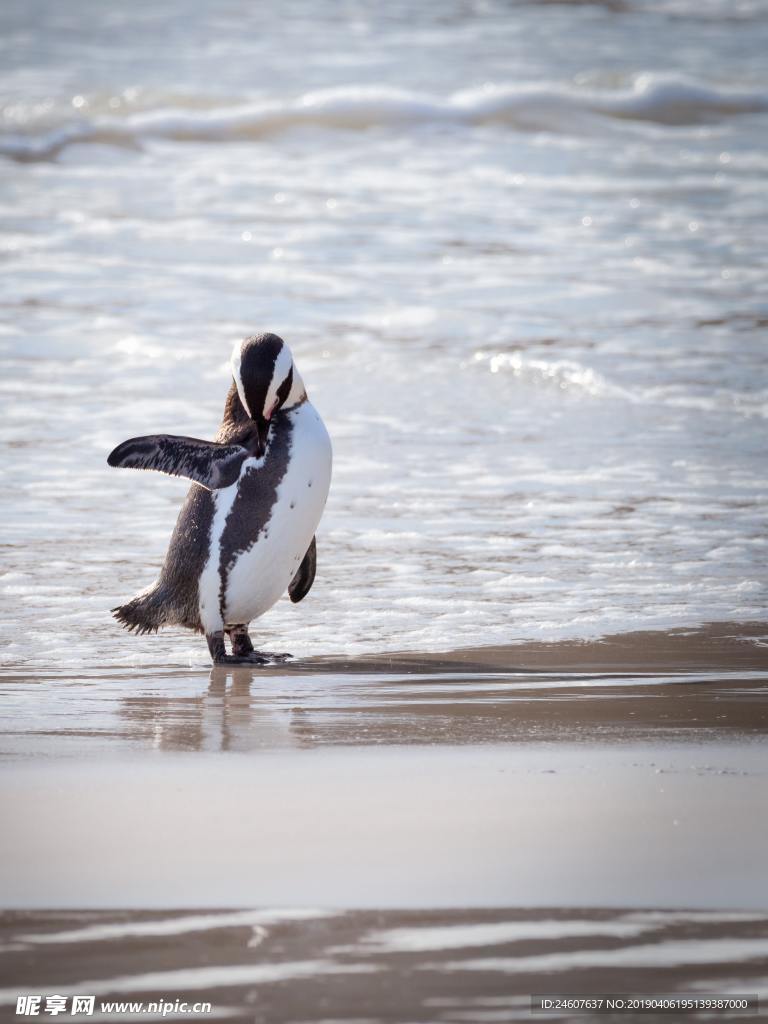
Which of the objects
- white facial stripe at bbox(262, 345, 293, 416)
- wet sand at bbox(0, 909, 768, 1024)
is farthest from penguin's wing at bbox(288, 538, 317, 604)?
wet sand at bbox(0, 909, 768, 1024)

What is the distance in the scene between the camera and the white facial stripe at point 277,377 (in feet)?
14.6

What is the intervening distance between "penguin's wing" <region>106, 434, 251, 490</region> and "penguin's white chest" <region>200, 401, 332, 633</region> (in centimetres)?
4

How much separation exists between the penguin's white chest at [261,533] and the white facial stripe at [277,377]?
17 cm

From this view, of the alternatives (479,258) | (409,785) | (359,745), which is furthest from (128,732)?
(479,258)

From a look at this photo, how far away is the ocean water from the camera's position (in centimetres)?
530

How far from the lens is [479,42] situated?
21.4 meters

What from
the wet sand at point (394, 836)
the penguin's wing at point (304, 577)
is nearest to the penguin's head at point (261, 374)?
the penguin's wing at point (304, 577)

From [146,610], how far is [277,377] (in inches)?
29.0

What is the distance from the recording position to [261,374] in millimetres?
4410

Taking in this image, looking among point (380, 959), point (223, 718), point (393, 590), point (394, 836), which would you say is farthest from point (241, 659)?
point (380, 959)

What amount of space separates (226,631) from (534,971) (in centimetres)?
247

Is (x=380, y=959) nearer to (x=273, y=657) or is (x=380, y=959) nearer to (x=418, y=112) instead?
(x=273, y=657)

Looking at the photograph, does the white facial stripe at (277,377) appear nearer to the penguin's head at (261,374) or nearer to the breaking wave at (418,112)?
the penguin's head at (261,374)

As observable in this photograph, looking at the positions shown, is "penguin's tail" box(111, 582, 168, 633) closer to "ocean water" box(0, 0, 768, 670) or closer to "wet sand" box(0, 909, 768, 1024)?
"ocean water" box(0, 0, 768, 670)
